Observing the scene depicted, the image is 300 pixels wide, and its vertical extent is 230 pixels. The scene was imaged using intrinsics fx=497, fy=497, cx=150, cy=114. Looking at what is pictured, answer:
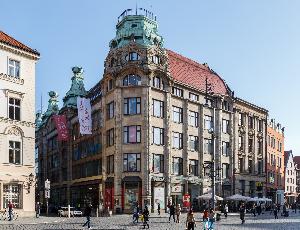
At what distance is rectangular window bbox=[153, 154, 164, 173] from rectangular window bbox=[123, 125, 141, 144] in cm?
297

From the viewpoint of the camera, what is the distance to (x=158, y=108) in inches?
2325

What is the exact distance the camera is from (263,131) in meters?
80.9

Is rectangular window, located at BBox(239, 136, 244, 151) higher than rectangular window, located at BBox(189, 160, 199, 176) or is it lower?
higher

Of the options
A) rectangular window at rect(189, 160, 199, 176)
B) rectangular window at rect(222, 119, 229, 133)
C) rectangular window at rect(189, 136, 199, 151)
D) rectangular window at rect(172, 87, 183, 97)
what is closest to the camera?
rectangular window at rect(172, 87, 183, 97)

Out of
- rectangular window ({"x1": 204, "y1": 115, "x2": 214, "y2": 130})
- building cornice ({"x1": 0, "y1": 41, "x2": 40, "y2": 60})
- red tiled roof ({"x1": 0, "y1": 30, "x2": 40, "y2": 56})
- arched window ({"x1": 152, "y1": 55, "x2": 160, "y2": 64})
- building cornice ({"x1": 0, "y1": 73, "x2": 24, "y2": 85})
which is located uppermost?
arched window ({"x1": 152, "y1": 55, "x2": 160, "y2": 64})

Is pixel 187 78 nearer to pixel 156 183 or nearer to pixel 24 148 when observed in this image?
pixel 156 183

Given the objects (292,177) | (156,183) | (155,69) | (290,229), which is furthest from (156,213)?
(292,177)

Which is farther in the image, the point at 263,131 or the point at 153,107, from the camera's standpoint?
the point at 263,131

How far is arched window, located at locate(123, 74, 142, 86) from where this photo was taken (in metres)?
57.8

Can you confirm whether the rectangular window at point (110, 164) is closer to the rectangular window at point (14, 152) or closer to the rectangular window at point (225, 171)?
the rectangular window at point (14, 152)

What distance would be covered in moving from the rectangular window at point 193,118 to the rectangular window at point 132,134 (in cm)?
952

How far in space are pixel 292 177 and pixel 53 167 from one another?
60502 millimetres

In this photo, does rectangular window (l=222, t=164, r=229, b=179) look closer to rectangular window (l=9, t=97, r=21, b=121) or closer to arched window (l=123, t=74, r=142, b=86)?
arched window (l=123, t=74, r=142, b=86)

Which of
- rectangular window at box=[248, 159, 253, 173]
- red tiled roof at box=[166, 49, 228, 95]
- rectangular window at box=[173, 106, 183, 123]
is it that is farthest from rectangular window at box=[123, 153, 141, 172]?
rectangular window at box=[248, 159, 253, 173]
